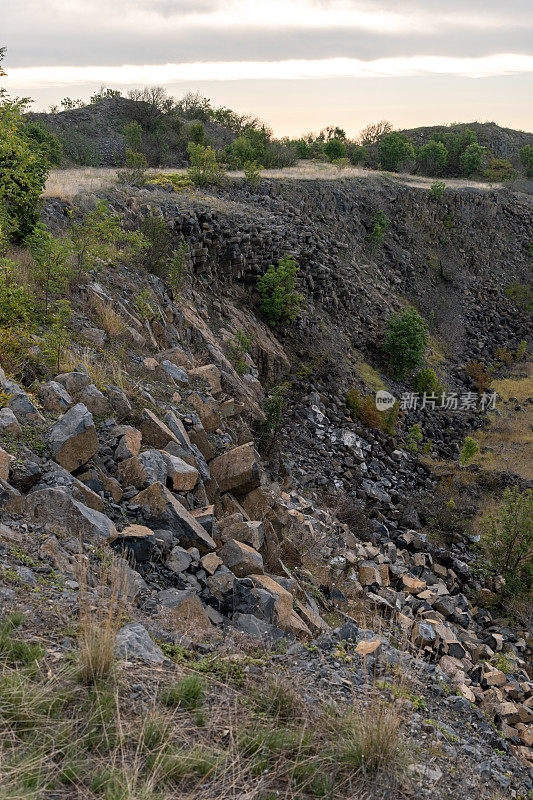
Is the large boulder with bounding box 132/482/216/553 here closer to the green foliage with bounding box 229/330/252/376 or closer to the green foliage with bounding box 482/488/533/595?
the green foliage with bounding box 482/488/533/595

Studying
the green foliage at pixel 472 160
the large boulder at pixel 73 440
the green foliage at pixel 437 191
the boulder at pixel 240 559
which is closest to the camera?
the large boulder at pixel 73 440

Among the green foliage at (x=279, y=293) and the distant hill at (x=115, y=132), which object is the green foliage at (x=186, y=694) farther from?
the distant hill at (x=115, y=132)

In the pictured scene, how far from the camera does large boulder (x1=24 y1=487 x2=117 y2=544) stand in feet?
16.5

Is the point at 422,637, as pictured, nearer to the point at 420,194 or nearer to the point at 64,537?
the point at 64,537

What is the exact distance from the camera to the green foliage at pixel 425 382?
2109cm

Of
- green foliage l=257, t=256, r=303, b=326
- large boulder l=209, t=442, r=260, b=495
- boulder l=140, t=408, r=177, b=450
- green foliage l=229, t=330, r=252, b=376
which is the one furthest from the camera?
green foliage l=257, t=256, r=303, b=326

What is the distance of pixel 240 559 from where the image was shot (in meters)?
6.11

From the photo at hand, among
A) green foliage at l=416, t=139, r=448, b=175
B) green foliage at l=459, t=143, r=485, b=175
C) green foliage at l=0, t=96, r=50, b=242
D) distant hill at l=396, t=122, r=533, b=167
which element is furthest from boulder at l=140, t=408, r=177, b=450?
distant hill at l=396, t=122, r=533, b=167

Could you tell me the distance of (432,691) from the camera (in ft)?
18.9

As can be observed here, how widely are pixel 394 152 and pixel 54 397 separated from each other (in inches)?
1623

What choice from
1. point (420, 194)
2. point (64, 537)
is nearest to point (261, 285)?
point (64, 537)

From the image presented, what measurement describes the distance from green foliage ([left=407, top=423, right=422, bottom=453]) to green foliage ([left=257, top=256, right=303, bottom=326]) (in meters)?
5.53

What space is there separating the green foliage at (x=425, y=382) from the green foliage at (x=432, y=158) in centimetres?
3190

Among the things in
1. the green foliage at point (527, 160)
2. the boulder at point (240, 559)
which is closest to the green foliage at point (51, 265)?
the boulder at point (240, 559)
